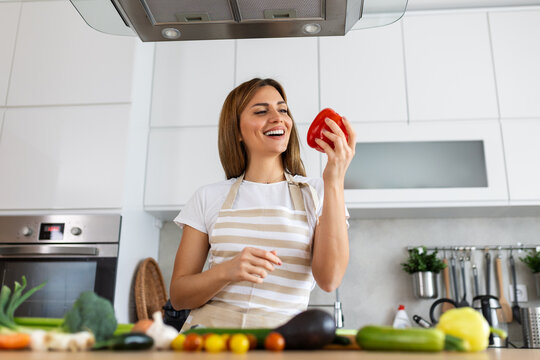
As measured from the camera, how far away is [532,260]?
250cm

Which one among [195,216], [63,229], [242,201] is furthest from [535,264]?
[63,229]

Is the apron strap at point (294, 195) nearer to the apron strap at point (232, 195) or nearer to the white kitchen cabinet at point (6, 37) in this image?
the apron strap at point (232, 195)

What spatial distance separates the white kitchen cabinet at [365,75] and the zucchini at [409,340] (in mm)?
1858

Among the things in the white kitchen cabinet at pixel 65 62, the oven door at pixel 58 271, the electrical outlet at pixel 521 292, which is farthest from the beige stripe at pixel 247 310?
the electrical outlet at pixel 521 292

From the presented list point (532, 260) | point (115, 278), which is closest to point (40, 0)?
point (115, 278)

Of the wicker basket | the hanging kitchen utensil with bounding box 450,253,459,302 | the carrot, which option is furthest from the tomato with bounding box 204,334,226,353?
the hanging kitchen utensil with bounding box 450,253,459,302

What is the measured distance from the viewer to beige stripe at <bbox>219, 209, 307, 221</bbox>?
1290 mm

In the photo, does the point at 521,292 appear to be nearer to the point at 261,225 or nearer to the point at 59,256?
the point at 261,225

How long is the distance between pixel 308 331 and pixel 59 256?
178cm

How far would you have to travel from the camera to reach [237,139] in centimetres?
145

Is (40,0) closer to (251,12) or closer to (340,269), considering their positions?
(251,12)

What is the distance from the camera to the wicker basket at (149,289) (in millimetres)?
2281

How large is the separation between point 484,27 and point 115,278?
86.0 inches

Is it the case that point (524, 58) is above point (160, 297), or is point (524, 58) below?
above
